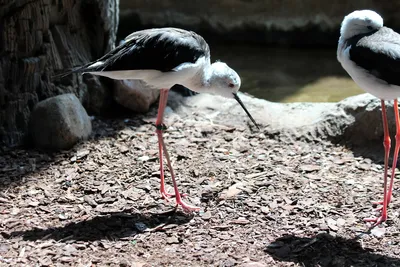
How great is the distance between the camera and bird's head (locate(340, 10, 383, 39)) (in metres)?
3.35

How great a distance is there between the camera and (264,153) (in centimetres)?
427

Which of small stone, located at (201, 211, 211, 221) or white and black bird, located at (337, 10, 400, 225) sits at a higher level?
white and black bird, located at (337, 10, 400, 225)

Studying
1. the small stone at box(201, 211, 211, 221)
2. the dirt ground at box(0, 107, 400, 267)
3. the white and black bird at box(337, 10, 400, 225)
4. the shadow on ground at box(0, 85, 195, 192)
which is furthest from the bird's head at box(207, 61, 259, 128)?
the shadow on ground at box(0, 85, 195, 192)

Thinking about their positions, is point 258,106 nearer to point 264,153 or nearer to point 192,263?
point 264,153

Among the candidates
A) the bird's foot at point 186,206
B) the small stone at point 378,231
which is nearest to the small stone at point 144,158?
the bird's foot at point 186,206

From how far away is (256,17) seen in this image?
786 centimetres

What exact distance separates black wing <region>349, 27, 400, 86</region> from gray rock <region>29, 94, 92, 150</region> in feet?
7.03

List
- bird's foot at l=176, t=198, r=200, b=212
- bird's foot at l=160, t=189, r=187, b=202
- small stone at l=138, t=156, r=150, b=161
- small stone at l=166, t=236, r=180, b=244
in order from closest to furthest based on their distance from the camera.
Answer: small stone at l=166, t=236, r=180, b=244, bird's foot at l=176, t=198, r=200, b=212, bird's foot at l=160, t=189, r=187, b=202, small stone at l=138, t=156, r=150, b=161

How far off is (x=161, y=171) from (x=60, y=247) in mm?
884

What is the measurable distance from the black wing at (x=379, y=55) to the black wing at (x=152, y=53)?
38.6 inches

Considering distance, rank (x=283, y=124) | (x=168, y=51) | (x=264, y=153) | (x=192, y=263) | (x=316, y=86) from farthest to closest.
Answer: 1. (x=316, y=86)
2. (x=283, y=124)
3. (x=264, y=153)
4. (x=168, y=51)
5. (x=192, y=263)

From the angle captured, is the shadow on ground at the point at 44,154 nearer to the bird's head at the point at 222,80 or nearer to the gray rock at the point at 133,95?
the gray rock at the point at 133,95

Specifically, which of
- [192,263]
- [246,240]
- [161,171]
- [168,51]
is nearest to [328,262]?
[246,240]

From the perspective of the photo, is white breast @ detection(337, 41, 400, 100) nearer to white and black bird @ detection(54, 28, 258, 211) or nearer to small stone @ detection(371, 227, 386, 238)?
small stone @ detection(371, 227, 386, 238)
